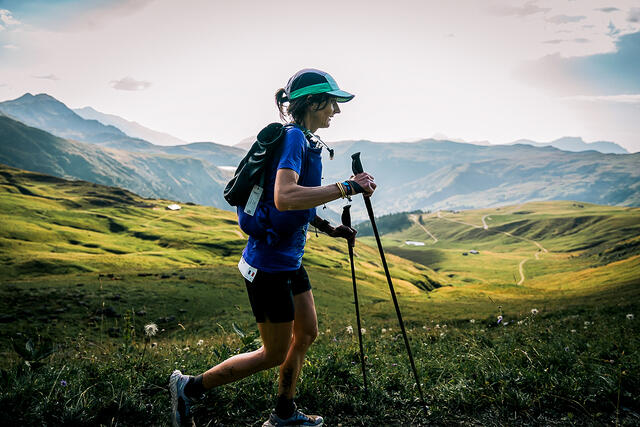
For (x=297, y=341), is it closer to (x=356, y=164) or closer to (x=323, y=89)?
(x=356, y=164)

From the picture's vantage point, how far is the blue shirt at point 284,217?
157 inches

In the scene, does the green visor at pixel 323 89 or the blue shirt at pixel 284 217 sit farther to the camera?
the green visor at pixel 323 89

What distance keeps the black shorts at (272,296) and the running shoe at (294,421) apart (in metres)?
1.34

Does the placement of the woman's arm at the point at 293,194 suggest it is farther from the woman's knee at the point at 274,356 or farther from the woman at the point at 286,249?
the woman's knee at the point at 274,356

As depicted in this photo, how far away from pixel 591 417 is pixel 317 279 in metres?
52.5

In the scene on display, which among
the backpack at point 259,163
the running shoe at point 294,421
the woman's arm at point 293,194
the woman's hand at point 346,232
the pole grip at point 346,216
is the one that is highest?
the backpack at point 259,163

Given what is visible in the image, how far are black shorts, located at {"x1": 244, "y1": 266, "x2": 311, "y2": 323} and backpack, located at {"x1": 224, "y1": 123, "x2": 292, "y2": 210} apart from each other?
0.92 metres

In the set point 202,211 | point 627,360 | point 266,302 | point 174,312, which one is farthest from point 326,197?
point 202,211

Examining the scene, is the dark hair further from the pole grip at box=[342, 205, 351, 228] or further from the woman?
the pole grip at box=[342, 205, 351, 228]

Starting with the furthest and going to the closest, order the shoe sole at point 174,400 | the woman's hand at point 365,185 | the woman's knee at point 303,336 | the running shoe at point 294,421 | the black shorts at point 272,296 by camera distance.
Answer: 1. the woman's knee at point 303,336
2. the running shoe at point 294,421
3. the shoe sole at point 174,400
4. the woman's hand at point 365,185
5. the black shorts at point 272,296

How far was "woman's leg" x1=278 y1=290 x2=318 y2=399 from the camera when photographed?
4.63 meters

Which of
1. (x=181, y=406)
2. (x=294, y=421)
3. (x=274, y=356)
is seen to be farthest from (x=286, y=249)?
(x=181, y=406)

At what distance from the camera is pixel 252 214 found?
13.3 feet

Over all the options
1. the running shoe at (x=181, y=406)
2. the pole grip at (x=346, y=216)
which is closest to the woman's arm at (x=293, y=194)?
the pole grip at (x=346, y=216)
